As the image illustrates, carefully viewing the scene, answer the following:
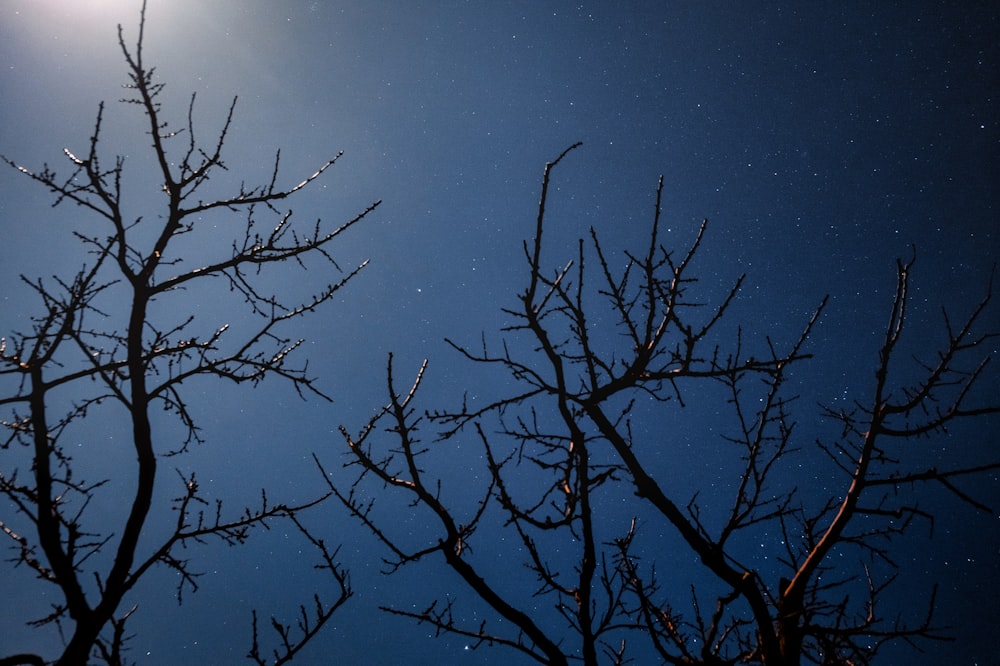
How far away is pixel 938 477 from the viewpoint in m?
4.19

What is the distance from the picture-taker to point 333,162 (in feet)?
16.8

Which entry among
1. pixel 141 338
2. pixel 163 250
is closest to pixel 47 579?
pixel 141 338

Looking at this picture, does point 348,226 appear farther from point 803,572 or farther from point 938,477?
point 938,477

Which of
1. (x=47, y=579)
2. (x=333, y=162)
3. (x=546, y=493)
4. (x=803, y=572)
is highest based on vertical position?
(x=333, y=162)

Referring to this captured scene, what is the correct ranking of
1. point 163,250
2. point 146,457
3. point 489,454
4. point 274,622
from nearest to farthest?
point 489,454
point 146,457
point 163,250
point 274,622

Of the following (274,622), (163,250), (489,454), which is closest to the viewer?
(489,454)

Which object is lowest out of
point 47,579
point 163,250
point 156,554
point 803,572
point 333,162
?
point 47,579

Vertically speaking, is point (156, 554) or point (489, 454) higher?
point (489, 454)

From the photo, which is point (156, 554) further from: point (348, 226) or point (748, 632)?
point (748, 632)

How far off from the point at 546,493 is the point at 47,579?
368 centimetres

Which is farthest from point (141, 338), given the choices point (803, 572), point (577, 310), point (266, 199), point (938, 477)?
point (938, 477)

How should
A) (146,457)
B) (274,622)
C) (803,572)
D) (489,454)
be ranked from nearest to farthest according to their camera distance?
(489,454) < (146,457) < (803,572) < (274,622)

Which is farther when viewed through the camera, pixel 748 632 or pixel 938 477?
pixel 748 632

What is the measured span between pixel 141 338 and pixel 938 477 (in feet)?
21.0
